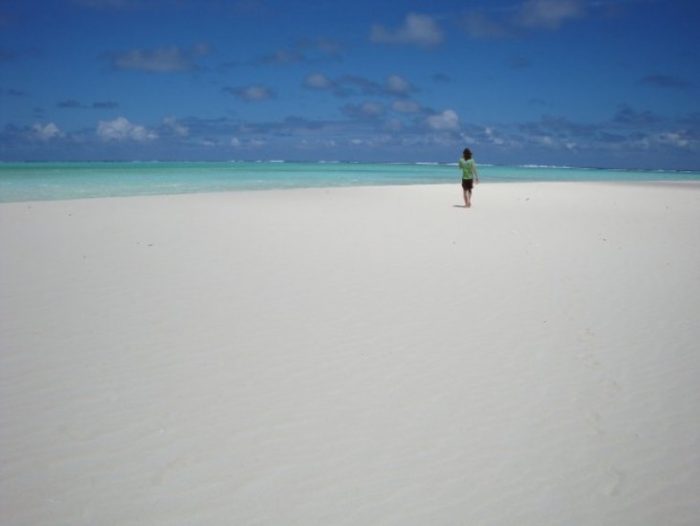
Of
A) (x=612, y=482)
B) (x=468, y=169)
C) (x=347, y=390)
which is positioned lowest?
(x=612, y=482)

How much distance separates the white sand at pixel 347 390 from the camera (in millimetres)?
3438

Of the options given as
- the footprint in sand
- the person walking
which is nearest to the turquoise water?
the person walking

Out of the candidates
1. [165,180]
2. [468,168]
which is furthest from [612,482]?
[165,180]

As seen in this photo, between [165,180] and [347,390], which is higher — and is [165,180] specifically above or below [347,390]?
above

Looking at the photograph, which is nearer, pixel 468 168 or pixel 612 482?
pixel 612 482

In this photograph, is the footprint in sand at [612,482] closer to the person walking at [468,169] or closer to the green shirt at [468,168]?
the person walking at [468,169]

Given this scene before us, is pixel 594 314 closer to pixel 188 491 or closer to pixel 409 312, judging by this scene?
pixel 409 312

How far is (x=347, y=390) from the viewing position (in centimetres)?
488

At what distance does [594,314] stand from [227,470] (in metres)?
5.58

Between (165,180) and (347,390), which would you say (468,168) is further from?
(165,180)

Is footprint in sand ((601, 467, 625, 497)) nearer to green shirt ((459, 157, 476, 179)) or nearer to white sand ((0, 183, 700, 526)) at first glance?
white sand ((0, 183, 700, 526))

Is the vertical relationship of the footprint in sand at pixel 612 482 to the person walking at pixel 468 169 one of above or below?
below

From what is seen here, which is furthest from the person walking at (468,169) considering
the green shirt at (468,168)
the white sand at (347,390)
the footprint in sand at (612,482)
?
the footprint in sand at (612,482)

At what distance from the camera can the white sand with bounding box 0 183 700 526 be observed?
3438 mm
